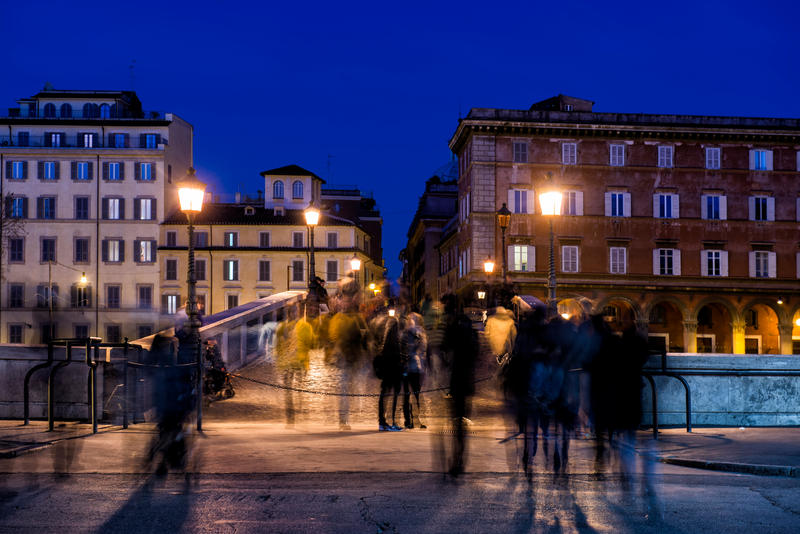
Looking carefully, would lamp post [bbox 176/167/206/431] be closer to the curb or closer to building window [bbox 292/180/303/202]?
the curb

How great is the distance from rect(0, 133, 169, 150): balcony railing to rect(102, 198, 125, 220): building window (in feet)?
16.2

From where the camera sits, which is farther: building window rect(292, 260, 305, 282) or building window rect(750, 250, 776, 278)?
building window rect(292, 260, 305, 282)

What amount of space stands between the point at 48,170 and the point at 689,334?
58.2 m

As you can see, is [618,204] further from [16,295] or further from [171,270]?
[16,295]

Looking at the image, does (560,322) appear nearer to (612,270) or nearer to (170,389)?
(170,389)

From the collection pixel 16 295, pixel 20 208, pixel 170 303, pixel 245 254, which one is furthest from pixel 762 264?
pixel 20 208

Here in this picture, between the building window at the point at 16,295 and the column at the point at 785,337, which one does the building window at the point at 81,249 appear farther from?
the column at the point at 785,337

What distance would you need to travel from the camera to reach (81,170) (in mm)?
76250

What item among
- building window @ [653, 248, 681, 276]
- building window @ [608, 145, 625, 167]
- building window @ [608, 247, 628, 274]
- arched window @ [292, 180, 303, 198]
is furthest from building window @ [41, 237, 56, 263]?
building window @ [653, 248, 681, 276]

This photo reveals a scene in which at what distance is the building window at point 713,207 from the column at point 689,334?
7329mm

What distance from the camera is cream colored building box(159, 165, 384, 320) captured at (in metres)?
76.4

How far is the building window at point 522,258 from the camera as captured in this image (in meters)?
53.2

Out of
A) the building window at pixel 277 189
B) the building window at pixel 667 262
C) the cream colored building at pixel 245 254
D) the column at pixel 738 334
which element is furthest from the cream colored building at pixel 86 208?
the column at pixel 738 334

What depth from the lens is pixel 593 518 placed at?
730 centimetres
